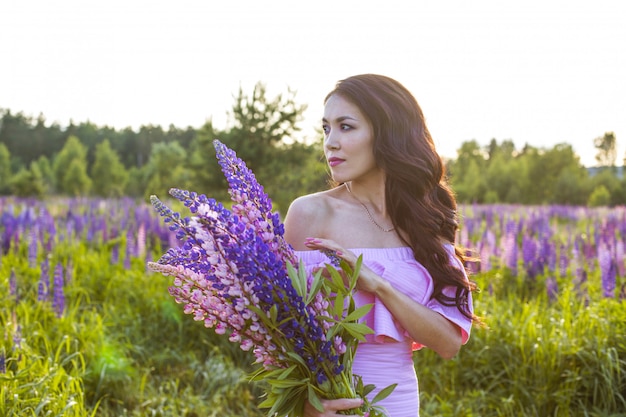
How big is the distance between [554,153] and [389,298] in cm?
3499

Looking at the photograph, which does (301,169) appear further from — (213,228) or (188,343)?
(213,228)

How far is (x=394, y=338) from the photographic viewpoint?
2.16 meters

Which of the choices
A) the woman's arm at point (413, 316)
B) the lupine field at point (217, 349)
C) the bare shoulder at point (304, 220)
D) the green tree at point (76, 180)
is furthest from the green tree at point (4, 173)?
the woman's arm at point (413, 316)

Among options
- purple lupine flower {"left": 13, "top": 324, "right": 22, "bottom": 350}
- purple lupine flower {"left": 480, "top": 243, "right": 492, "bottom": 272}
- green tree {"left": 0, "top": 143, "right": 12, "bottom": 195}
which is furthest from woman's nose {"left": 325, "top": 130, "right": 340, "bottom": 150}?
green tree {"left": 0, "top": 143, "right": 12, "bottom": 195}

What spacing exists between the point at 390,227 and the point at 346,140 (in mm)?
396

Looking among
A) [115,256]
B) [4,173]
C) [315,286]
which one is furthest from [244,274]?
[4,173]

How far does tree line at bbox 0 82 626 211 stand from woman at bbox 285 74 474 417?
613 mm

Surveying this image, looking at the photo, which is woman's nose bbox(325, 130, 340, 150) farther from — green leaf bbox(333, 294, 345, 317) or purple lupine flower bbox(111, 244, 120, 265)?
purple lupine flower bbox(111, 244, 120, 265)

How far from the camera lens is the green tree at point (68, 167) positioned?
3603 centimetres

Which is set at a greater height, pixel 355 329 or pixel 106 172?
pixel 106 172

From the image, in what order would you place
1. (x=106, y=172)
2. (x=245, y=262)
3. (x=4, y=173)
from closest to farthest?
(x=245, y=262) → (x=4, y=173) → (x=106, y=172)

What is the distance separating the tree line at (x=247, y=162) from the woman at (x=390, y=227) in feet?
2.01

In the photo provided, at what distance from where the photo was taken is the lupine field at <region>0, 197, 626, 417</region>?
415 centimetres

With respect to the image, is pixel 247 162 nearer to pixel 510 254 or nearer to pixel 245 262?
pixel 510 254
